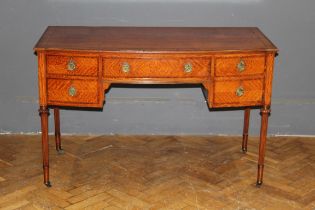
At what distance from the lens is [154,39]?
3.77 meters

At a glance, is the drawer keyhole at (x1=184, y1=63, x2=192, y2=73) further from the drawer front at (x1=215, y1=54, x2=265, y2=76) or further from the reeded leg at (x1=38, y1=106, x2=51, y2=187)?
the reeded leg at (x1=38, y1=106, x2=51, y2=187)

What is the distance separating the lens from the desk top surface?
3555 millimetres

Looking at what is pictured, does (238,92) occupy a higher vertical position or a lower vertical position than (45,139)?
higher

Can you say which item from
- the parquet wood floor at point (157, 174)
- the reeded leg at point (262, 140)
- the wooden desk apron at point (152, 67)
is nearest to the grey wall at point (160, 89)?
the parquet wood floor at point (157, 174)

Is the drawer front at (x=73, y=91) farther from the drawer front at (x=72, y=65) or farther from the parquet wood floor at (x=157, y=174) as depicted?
the parquet wood floor at (x=157, y=174)

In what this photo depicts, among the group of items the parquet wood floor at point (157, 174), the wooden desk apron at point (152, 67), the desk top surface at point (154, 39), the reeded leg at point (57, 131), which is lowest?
the parquet wood floor at point (157, 174)

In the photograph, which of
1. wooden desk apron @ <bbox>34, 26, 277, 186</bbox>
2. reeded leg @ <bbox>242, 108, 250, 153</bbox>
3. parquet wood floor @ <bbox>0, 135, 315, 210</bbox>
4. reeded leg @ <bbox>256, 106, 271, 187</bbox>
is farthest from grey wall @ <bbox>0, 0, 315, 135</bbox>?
reeded leg @ <bbox>256, 106, 271, 187</bbox>

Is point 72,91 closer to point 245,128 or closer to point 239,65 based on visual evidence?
point 239,65

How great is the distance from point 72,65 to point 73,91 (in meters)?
0.16

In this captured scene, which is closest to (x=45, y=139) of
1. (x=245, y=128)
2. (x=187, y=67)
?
(x=187, y=67)

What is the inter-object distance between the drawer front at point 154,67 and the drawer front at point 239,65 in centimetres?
7

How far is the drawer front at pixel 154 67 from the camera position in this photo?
3.54 metres

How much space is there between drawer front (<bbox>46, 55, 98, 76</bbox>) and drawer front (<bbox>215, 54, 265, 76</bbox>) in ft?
2.44

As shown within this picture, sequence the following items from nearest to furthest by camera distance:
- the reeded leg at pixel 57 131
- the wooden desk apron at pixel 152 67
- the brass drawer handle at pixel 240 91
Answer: the wooden desk apron at pixel 152 67, the brass drawer handle at pixel 240 91, the reeded leg at pixel 57 131
